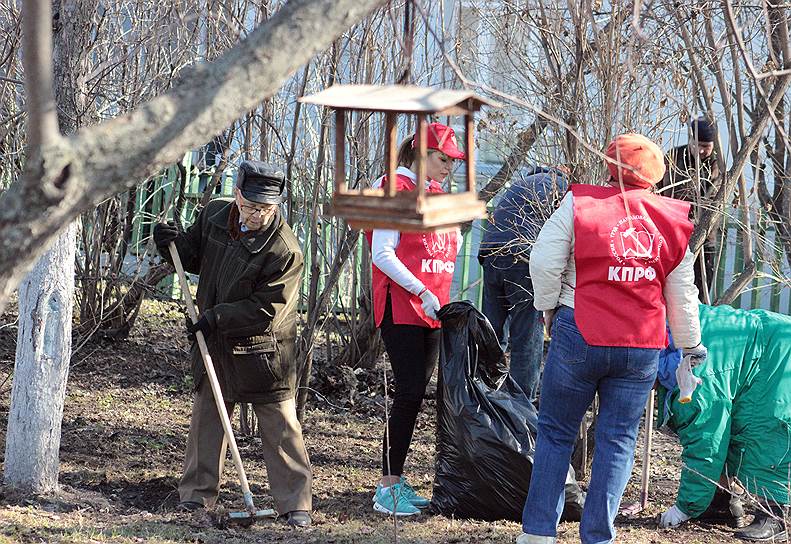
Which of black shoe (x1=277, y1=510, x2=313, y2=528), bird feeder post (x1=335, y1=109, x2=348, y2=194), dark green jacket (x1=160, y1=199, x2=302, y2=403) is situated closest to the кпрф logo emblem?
dark green jacket (x1=160, y1=199, x2=302, y2=403)

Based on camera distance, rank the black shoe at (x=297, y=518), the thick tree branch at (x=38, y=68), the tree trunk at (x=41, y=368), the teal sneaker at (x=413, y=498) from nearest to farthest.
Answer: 1. the thick tree branch at (x=38, y=68)
2. the tree trunk at (x=41, y=368)
3. the black shoe at (x=297, y=518)
4. the teal sneaker at (x=413, y=498)

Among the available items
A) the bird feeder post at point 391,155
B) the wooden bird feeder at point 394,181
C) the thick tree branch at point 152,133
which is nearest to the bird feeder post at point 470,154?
the wooden bird feeder at point 394,181

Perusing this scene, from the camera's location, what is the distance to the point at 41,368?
4.75 metres

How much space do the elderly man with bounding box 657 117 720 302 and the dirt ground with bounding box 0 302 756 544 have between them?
1469mm

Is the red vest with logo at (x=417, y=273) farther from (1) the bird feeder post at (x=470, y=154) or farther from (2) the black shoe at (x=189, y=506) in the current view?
(1) the bird feeder post at (x=470, y=154)

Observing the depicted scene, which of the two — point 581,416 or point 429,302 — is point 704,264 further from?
point 581,416

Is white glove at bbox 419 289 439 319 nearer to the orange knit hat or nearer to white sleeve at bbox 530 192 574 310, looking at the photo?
white sleeve at bbox 530 192 574 310

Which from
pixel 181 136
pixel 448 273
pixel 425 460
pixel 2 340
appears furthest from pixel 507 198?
pixel 2 340

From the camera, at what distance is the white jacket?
4.00m

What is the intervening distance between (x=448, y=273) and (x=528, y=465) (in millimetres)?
950

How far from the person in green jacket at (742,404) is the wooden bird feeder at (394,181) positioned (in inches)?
75.3

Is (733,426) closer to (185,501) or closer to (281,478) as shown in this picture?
(281,478)

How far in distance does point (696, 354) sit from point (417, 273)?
50.4 inches

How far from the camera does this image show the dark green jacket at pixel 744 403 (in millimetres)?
4508
